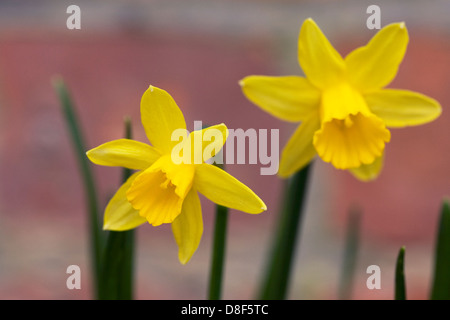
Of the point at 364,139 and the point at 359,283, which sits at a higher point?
the point at 364,139

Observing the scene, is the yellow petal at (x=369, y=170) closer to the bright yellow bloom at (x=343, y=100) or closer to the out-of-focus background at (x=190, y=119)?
the bright yellow bloom at (x=343, y=100)

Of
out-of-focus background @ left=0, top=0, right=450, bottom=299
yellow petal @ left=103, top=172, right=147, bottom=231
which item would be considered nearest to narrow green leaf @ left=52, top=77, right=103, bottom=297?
yellow petal @ left=103, top=172, right=147, bottom=231

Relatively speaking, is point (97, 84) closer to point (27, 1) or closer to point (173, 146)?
point (27, 1)

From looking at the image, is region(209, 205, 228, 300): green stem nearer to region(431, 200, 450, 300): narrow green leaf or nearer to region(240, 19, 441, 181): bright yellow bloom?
region(240, 19, 441, 181): bright yellow bloom

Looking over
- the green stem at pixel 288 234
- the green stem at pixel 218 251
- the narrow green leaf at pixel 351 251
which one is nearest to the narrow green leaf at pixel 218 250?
the green stem at pixel 218 251

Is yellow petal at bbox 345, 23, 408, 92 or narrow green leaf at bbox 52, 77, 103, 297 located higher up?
yellow petal at bbox 345, 23, 408, 92
